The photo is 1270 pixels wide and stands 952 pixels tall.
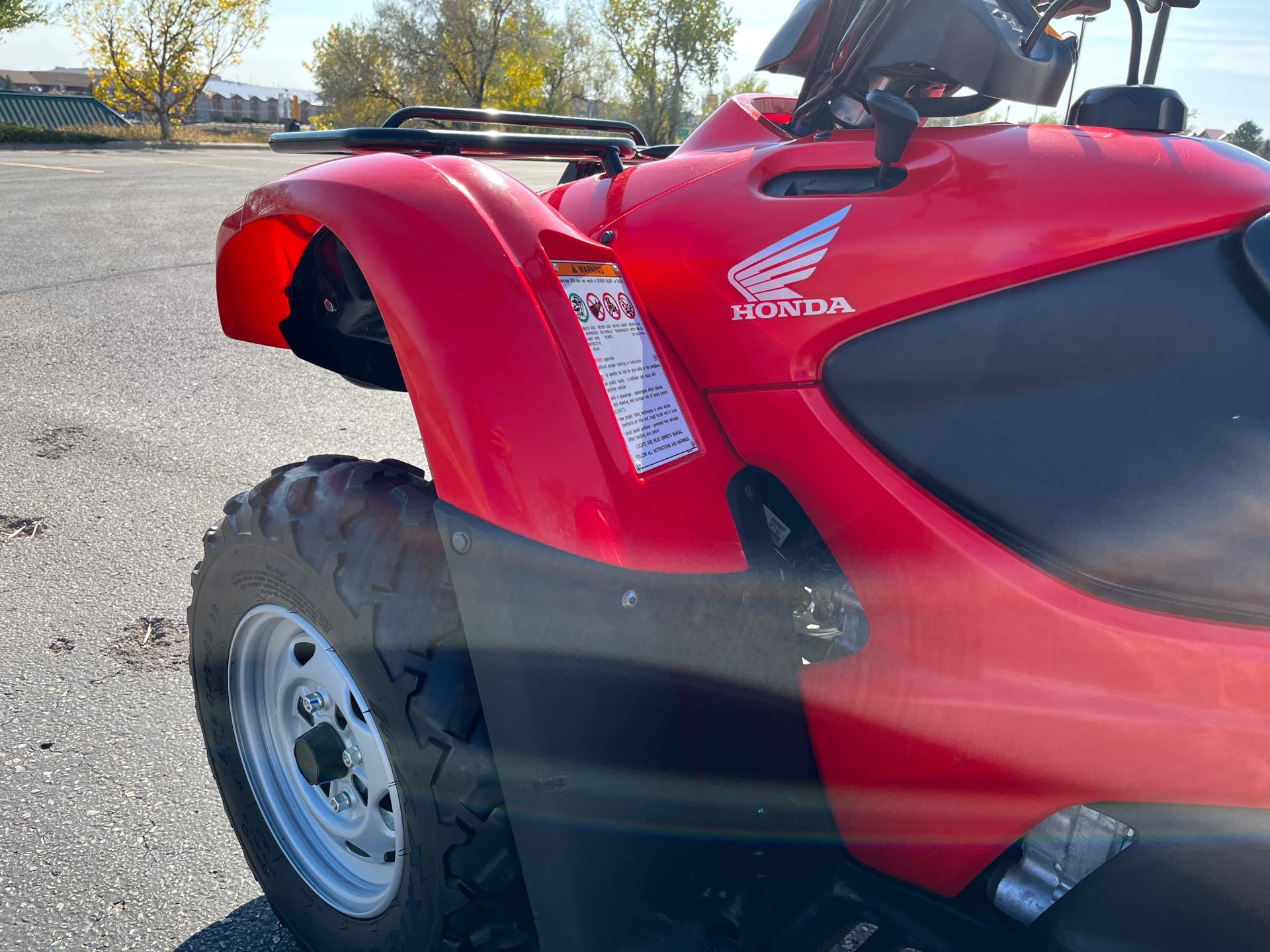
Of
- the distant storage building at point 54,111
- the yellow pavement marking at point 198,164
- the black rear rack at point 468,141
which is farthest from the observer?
the distant storage building at point 54,111

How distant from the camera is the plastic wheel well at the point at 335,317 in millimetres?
1768

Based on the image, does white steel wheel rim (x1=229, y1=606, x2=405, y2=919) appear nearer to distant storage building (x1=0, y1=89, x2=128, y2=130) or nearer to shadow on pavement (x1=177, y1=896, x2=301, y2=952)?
shadow on pavement (x1=177, y1=896, x2=301, y2=952)

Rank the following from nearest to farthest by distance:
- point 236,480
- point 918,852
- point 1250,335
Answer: point 1250,335 → point 918,852 → point 236,480

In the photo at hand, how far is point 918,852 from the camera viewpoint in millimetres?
1341

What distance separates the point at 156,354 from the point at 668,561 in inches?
198

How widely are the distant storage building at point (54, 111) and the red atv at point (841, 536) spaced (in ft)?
106

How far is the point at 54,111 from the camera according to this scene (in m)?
29.3

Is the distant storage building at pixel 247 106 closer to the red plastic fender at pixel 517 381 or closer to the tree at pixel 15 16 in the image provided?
the tree at pixel 15 16

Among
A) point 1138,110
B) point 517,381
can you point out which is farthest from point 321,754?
point 1138,110

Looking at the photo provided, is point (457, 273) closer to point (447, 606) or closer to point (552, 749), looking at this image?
point (447, 606)

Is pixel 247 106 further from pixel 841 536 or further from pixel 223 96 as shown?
pixel 841 536

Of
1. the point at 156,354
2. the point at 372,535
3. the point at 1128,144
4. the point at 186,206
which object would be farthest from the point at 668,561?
the point at 186,206

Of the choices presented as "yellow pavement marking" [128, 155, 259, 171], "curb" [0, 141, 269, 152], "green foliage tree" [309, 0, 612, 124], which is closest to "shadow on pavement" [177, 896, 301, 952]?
"yellow pavement marking" [128, 155, 259, 171]

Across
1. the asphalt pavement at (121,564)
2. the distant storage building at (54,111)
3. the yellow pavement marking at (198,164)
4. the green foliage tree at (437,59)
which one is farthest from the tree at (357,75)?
the asphalt pavement at (121,564)
